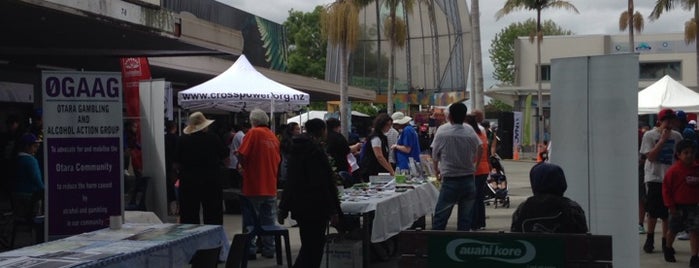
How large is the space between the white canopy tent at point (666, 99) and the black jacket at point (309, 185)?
13.1 metres

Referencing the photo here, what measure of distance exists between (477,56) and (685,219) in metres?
14.4

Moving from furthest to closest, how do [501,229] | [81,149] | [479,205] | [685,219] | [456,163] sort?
1. [501,229]
2. [479,205]
3. [456,163]
4. [685,219]
5. [81,149]

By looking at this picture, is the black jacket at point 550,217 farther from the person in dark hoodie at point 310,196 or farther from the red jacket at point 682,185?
the red jacket at point 682,185

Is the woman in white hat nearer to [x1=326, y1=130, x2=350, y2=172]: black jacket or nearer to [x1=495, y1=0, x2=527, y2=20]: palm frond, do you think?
[x1=326, y1=130, x2=350, y2=172]: black jacket

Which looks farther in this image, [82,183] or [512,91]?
[512,91]

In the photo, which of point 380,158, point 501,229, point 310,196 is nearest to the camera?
point 310,196

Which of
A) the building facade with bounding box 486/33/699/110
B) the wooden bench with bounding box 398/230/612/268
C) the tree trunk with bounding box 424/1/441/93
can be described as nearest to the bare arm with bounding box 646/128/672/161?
the wooden bench with bounding box 398/230/612/268

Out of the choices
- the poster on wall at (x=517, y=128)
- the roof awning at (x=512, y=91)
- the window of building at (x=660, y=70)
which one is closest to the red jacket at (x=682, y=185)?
the poster on wall at (x=517, y=128)

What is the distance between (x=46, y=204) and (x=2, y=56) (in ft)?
32.1

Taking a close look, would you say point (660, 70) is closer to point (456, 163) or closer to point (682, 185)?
point (682, 185)

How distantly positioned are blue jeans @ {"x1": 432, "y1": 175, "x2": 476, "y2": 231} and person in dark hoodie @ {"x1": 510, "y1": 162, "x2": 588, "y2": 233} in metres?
3.94

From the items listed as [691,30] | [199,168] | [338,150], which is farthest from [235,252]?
[691,30]

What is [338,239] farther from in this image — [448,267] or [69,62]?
[69,62]

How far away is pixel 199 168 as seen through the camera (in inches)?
384
